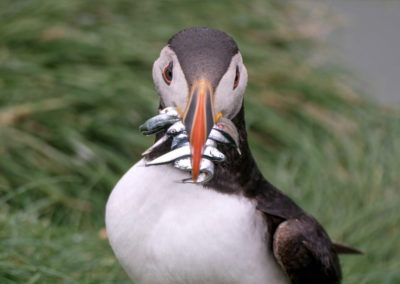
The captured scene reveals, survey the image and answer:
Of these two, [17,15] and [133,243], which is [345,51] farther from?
[133,243]

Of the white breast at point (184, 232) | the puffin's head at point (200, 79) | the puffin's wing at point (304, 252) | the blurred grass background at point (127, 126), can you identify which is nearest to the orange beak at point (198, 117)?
the puffin's head at point (200, 79)

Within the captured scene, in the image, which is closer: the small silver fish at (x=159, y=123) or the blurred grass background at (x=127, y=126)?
the small silver fish at (x=159, y=123)

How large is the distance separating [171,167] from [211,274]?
14.1 inches

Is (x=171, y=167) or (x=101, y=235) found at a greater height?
Result: (x=171, y=167)

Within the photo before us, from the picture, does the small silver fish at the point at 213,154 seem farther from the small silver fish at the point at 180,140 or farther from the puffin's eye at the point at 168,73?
the puffin's eye at the point at 168,73

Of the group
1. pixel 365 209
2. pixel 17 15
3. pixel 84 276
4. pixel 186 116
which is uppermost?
pixel 186 116

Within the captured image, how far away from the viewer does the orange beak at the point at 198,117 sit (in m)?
2.17

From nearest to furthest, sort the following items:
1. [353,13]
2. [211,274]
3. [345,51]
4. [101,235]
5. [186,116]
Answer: [186,116], [211,274], [101,235], [345,51], [353,13]

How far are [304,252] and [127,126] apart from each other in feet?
8.23

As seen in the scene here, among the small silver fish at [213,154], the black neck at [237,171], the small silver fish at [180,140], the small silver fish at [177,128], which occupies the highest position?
the small silver fish at [177,128]

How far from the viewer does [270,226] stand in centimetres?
262

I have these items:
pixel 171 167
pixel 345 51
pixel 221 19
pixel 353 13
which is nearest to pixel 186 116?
pixel 171 167

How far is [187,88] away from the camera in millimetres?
2279

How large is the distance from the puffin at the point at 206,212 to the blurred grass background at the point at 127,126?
3.14 feet
